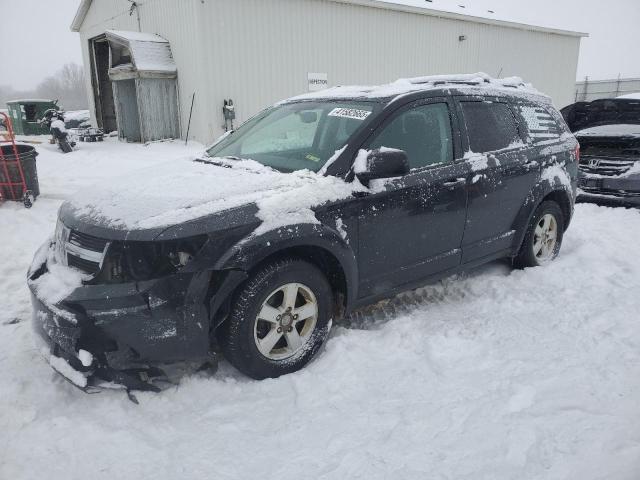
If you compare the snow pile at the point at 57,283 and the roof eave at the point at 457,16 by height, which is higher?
the roof eave at the point at 457,16

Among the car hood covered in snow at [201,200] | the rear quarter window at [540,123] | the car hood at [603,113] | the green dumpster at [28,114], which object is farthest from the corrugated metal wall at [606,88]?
the car hood covered in snow at [201,200]

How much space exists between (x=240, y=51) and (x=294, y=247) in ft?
41.4

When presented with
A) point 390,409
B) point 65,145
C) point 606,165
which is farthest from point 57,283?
point 65,145

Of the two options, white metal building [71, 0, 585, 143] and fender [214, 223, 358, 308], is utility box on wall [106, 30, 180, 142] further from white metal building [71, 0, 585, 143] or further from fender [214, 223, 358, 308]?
fender [214, 223, 358, 308]

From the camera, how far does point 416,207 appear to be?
3602 millimetres

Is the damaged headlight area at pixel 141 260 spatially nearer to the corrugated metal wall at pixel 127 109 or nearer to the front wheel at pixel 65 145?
the front wheel at pixel 65 145

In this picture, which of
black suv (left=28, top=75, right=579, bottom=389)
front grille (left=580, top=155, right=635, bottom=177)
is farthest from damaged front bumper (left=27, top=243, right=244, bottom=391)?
front grille (left=580, top=155, right=635, bottom=177)

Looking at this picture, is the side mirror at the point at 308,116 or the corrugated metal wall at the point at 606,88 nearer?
the side mirror at the point at 308,116

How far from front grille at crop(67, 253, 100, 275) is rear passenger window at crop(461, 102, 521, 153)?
2969 mm

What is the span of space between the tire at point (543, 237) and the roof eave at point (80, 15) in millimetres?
20056

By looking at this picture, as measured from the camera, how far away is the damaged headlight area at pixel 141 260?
262cm

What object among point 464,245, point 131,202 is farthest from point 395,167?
point 131,202

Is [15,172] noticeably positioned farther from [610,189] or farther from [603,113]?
[603,113]

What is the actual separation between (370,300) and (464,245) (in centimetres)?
106
